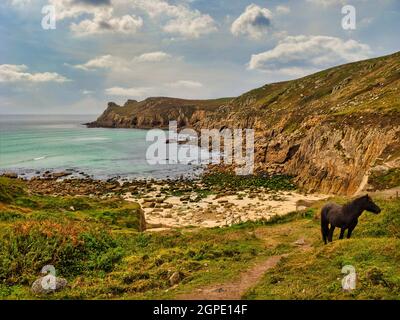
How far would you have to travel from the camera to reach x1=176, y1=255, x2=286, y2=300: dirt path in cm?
1261

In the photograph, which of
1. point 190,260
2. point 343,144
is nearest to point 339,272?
point 190,260

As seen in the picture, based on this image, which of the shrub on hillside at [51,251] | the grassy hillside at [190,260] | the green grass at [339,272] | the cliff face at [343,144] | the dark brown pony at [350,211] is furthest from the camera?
the cliff face at [343,144]

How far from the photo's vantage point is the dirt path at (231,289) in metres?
12.6

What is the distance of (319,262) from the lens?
586 inches

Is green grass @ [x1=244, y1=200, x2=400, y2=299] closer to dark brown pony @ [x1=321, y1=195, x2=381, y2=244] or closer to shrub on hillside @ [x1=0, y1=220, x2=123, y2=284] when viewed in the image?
dark brown pony @ [x1=321, y1=195, x2=381, y2=244]

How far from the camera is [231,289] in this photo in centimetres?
1341

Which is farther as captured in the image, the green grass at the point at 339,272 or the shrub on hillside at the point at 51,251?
the shrub on hillside at the point at 51,251

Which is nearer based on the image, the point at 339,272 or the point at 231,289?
the point at 231,289

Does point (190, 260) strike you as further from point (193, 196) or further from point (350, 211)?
point (193, 196)

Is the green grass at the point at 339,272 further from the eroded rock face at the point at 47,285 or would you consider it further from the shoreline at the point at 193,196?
the shoreline at the point at 193,196

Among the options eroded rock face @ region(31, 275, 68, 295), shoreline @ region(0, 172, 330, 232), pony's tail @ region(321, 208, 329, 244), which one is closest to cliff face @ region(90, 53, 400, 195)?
shoreline @ region(0, 172, 330, 232)

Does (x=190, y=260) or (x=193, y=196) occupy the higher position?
(x=190, y=260)

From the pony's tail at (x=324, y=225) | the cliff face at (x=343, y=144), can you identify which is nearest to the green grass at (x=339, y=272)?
the pony's tail at (x=324, y=225)

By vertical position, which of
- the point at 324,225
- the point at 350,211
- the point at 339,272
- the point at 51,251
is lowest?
the point at 51,251
